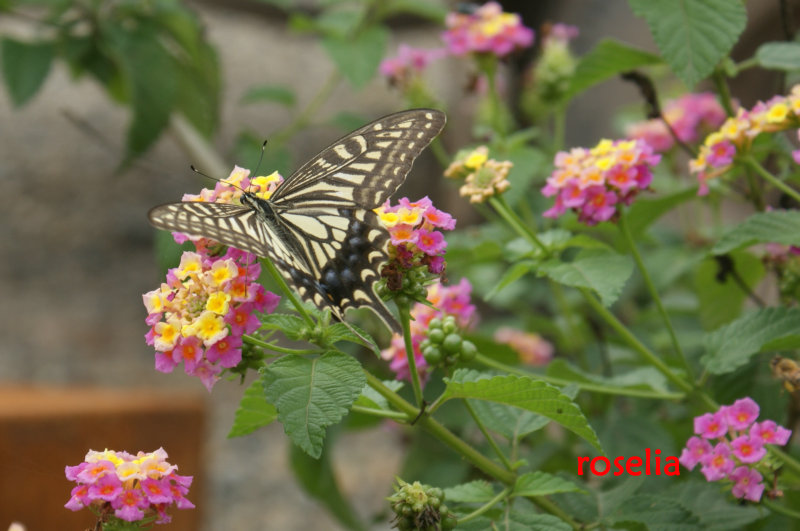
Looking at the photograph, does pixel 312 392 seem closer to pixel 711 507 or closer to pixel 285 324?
pixel 285 324

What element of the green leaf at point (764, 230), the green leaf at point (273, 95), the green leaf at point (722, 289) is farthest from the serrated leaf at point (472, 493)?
the green leaf at point (273, 95)

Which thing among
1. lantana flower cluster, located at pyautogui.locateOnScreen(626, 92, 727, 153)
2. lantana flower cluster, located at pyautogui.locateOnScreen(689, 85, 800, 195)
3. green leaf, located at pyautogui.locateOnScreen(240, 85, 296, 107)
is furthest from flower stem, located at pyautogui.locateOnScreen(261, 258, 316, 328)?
green leaf, located at pyautogui.locateOnScreen(240, 85, 296, 107)

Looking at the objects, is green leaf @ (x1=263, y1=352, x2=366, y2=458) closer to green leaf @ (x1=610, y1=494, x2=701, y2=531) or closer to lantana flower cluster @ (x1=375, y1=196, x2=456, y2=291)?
lantana flower cluster @ (x1=375, y1=196, x2=456, y2=291)

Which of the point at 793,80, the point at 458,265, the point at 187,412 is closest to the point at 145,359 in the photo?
the point at 187,412

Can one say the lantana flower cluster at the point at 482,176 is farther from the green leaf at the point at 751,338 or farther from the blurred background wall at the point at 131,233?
the blurred background wall at the point at 131,233

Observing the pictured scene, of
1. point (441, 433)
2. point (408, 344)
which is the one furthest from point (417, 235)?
point (441, 433)
